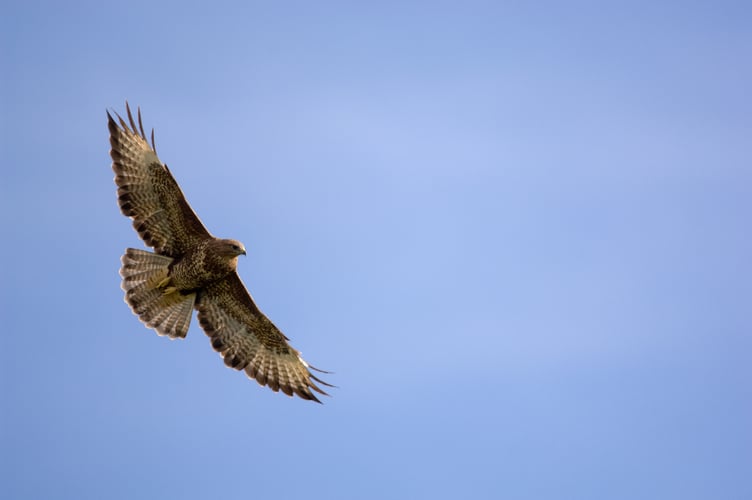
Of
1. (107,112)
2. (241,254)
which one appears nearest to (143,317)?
(241,254)

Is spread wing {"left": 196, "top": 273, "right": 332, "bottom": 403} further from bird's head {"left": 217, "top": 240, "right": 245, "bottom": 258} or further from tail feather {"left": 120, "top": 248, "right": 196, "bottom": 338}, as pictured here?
bird's head {"left": 217, "top": 240, "right": 245, "bottom": 258}

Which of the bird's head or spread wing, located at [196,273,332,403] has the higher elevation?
the bird's head

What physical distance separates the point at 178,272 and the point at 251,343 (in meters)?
1.90

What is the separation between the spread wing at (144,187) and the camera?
17094mm

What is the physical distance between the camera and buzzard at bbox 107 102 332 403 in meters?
17.1

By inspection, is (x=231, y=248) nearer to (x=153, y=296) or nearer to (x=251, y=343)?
(x=153, y=296)

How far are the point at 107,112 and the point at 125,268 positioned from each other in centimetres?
247

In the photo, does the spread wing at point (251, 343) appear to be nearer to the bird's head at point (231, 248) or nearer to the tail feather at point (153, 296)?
the tail feather at point (153, 296)

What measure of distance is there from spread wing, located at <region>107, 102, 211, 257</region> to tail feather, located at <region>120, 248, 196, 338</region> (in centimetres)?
48

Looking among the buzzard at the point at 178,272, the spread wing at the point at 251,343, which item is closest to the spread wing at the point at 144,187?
the buzzard at the point at 178,272

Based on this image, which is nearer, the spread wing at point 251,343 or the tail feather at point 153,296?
the tail feather at point 153,296

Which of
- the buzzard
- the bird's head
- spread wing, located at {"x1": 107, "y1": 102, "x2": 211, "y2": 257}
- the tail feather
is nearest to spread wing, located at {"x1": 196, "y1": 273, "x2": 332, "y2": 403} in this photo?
the buzzard

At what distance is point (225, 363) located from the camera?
18.2 m

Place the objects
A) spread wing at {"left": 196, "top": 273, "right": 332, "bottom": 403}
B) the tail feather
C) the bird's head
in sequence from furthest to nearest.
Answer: spread wing at {"left": 196, "top": 273, "right": 332, "bottom": 403}
the tail feather
the bird's head
